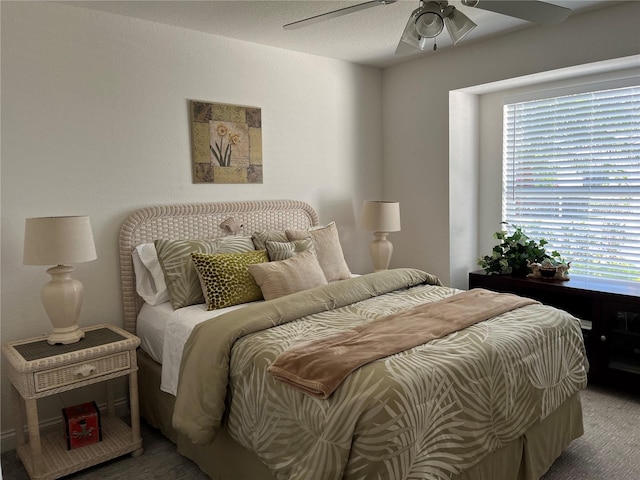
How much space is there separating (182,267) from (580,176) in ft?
9.70

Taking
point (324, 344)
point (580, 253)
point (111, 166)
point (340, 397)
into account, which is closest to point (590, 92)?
point (580, 253)

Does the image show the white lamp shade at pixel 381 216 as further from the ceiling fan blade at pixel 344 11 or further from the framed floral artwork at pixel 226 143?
the ceiling fan blade at pixel 344 11

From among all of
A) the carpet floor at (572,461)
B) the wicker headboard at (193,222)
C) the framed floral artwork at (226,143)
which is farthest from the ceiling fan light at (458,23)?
the carpet floor at (572,461)

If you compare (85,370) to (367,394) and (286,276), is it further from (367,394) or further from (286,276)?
(367,394)

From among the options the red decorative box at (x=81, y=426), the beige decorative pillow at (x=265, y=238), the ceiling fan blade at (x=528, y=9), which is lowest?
the red decorative box at (x=81, y=426)

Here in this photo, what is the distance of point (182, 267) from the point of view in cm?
295

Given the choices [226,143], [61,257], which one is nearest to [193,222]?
[226,143]

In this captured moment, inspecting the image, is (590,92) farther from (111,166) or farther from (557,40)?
(111,166)

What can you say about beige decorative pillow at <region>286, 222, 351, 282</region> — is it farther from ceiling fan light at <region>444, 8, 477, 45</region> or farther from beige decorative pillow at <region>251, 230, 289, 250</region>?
ceiling fan light at <region>444, 8, 477, 45</region>

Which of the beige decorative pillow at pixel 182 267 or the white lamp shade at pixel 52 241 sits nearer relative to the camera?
the white lamp shade at pixel 52 241

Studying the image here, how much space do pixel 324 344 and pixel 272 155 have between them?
2.08 meters

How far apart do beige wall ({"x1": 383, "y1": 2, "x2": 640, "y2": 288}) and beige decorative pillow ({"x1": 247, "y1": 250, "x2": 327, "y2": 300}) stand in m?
1.58

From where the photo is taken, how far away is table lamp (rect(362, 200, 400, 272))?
3.95m

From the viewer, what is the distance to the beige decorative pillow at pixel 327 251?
3412mm
